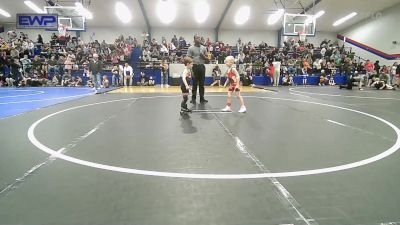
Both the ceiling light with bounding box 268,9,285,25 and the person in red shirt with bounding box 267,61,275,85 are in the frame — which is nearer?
the person in red shirt with bounding box 267,61,275,85

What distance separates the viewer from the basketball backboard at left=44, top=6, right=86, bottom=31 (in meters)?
16.3

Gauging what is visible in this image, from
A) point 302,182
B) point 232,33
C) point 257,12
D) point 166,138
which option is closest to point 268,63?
point 257,12

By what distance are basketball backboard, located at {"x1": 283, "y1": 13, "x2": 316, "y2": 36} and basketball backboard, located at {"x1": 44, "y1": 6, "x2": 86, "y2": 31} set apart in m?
11.4

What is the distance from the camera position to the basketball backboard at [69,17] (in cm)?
1634

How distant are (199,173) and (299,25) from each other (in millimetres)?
16873

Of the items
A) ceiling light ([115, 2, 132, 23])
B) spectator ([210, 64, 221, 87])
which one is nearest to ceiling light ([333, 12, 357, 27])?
spectator ([210, 64, 221, 87])

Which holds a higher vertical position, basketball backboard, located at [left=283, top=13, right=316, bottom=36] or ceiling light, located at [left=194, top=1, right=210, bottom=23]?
ceiling light, located at [left=194, top=1, right=210, bottom=23]

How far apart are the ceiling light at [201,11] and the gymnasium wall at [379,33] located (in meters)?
14.0

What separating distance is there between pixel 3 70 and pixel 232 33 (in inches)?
766

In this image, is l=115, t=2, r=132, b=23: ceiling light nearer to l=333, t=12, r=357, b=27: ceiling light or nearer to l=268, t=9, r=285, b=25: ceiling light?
l=268, t=9, r=285, b=25: ceiling light

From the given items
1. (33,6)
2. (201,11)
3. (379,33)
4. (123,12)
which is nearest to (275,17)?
(201,11)

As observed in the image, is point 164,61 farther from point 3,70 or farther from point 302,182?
point 302,182

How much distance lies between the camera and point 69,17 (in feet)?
54.6

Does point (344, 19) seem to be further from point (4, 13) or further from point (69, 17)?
point (4, 13)
